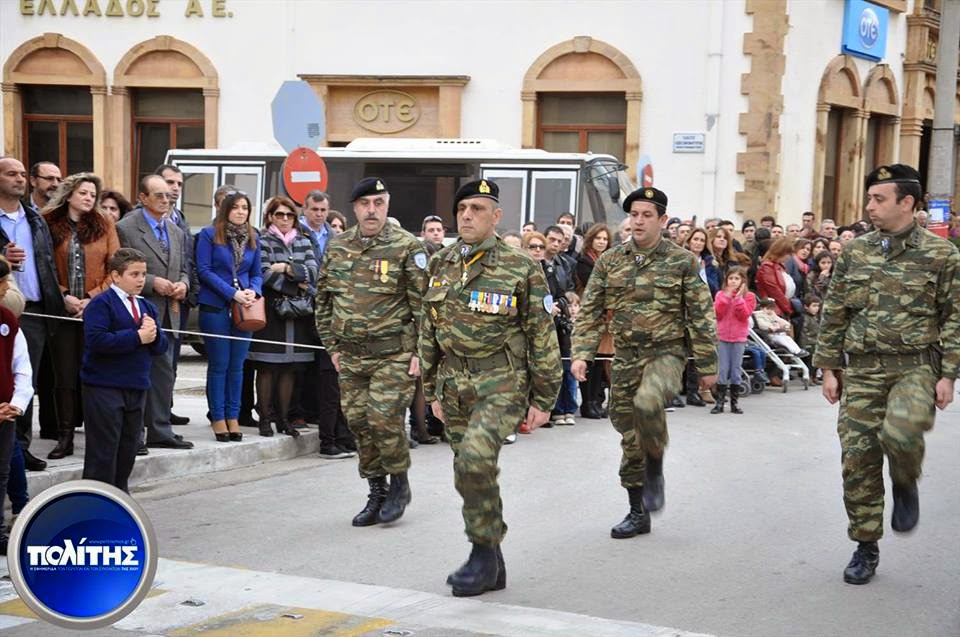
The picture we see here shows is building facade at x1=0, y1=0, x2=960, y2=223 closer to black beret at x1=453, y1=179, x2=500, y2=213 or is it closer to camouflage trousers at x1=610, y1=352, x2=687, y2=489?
camouflage trousers at x1=610, y1=352, x2=687, y2=489

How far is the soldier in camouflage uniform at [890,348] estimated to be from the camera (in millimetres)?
6922

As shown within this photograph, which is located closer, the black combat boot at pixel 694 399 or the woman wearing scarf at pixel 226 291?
the woman wearing scarf at pixel 226 291

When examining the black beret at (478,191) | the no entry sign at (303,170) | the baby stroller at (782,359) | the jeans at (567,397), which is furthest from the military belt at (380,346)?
the baby stroller at (782,359)

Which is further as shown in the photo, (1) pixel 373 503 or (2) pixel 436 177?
(2) pixel 436 177

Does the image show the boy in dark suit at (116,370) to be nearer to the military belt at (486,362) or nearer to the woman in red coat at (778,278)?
the military belt at (486,362)

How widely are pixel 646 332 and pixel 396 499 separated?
1818mm

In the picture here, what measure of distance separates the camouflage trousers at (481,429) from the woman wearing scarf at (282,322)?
3.80 m

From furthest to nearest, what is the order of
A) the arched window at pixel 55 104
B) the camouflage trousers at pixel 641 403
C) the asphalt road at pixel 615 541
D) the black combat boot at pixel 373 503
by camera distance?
the arched window at pixel 55 104
the black combat boot at pixel 373 503
the camouflage trousers at pixel 641 403
the asphalt road at pixel 615 541

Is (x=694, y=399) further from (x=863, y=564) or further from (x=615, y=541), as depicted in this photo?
(x=863, y=564)

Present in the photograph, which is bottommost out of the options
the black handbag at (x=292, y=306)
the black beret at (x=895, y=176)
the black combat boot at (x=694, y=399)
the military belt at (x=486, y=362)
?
the black combat boot at (x=694, y=399)

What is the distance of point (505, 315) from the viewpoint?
6.94 meters

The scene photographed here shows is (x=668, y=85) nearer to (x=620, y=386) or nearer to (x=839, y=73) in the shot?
(x=839, y=73)

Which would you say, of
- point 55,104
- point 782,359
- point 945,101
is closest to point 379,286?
point 782,359

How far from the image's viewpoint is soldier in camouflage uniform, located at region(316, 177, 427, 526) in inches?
326
